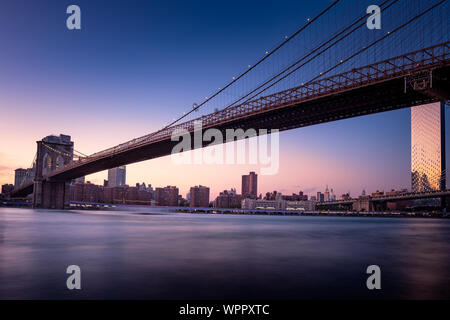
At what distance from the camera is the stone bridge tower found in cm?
6744

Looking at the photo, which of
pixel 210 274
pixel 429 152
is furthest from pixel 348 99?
pixel 429 152

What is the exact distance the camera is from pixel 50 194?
227 feet

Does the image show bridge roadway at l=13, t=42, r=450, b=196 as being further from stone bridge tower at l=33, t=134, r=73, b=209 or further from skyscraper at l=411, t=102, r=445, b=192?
skyscraper at l=411, t=102, r=445, b=192

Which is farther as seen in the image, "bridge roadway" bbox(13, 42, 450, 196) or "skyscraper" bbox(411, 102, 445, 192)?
"skyscraper" bbox(411, 102, 445, 192)

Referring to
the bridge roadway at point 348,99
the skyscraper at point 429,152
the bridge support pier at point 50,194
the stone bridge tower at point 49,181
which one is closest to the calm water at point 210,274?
the bridge roadway at point 348,99

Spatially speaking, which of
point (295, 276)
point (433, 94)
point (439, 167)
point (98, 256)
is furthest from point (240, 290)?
point (439, 167)

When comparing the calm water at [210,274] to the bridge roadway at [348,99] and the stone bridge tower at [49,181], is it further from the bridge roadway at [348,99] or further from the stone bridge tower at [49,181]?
the stone bridge tower at [49,181]

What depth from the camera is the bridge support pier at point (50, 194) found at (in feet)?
220

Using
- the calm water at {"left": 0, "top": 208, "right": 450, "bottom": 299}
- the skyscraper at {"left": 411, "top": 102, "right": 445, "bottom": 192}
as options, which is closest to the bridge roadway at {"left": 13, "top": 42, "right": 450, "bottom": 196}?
the calm water at {"left": 0, "top": 208, "right": 450, "bottom": 299}

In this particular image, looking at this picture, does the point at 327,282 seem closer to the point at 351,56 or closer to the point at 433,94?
the point at 433,94

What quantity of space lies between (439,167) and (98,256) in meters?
165

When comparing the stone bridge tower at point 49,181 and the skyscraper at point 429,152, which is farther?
the skyscraper at point 429,152

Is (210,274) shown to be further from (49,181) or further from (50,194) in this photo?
(50,194)
